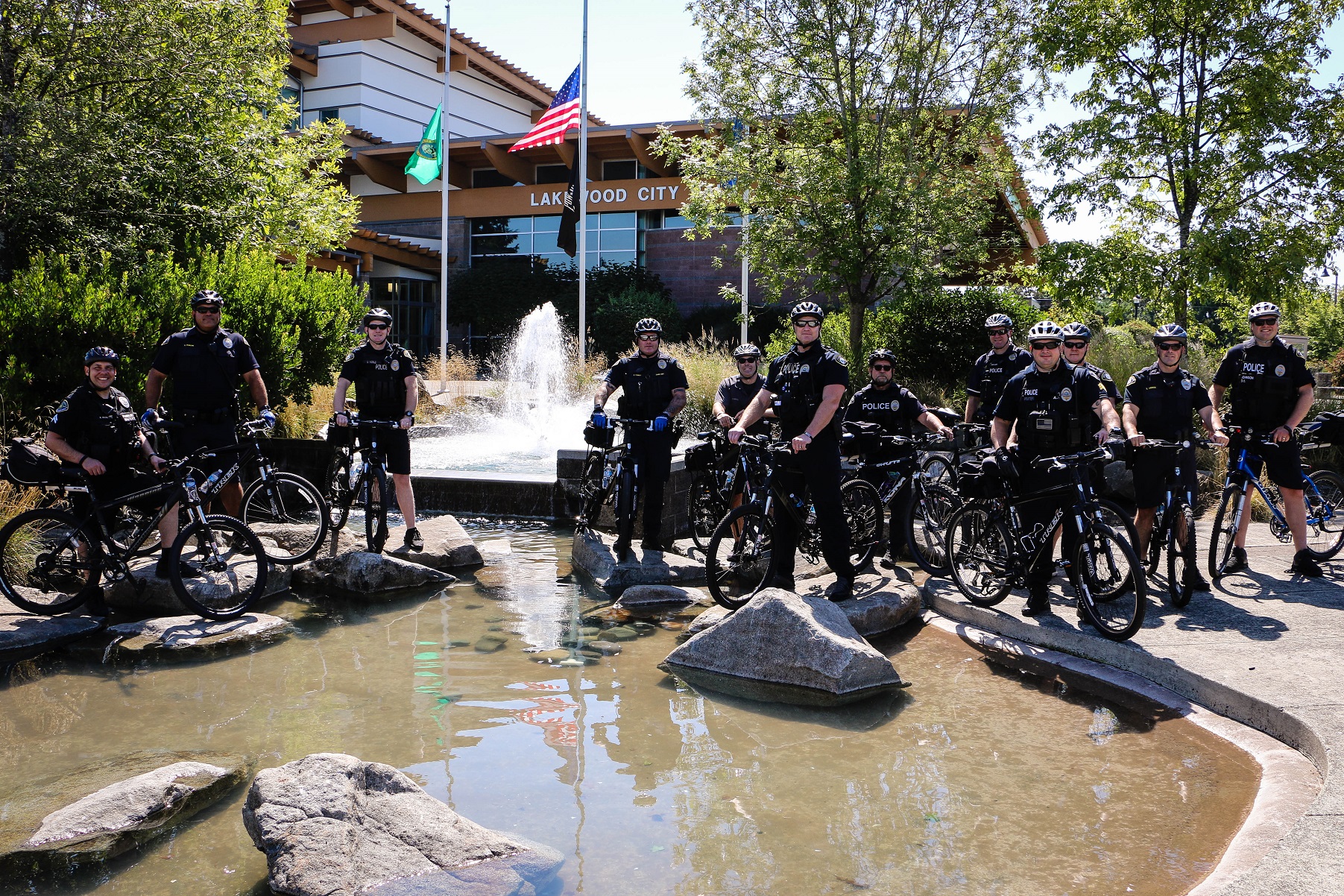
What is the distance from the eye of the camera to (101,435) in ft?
22.0

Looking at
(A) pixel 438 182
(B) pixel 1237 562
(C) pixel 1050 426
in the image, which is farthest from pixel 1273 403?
(A) pixel 438 182

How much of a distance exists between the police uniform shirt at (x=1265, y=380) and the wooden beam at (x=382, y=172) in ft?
116

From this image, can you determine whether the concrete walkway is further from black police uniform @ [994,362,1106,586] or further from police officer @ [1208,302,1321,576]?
black police uniform @ [994,362,1106,586]

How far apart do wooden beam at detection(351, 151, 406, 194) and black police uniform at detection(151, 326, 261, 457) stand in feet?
108

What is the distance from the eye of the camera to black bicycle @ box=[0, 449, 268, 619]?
6543 millimetres

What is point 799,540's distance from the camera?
7.58 meters

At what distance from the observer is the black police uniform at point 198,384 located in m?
7.66

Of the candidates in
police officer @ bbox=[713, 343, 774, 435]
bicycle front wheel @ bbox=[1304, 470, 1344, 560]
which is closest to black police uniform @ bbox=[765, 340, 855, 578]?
police officer @ bbox=[713, 343, 774, 435]

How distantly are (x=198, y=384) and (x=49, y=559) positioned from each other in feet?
5.54

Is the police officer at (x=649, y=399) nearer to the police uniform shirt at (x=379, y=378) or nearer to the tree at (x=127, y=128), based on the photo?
the police uniform shirt at (x=379, y=378)

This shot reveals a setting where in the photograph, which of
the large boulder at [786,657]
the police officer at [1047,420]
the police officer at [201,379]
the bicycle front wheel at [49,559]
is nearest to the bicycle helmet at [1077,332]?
the police officer at [1047,420]

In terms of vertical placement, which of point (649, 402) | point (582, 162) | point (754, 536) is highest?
point (582, 162)

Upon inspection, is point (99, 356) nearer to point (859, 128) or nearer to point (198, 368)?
point (198, 368)

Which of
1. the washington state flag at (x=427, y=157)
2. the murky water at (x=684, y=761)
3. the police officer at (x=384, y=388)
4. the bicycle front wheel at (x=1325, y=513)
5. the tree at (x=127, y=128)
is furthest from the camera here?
the washington state flag at (x=427, y=157)
